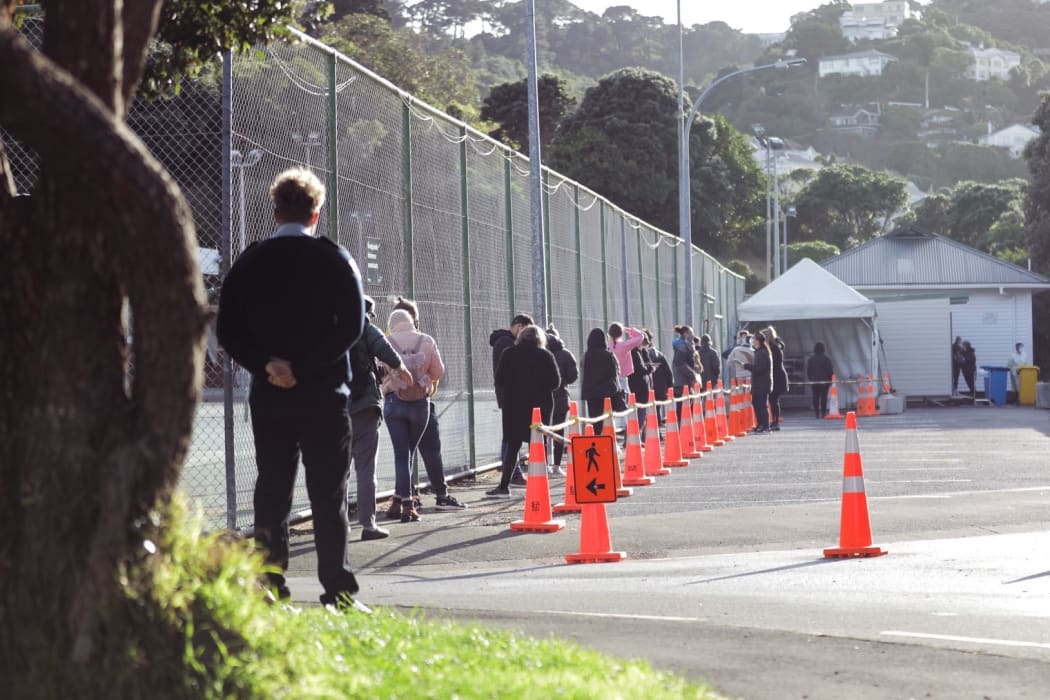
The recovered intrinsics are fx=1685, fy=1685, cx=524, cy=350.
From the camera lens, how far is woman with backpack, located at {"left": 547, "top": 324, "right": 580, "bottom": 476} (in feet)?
61.0

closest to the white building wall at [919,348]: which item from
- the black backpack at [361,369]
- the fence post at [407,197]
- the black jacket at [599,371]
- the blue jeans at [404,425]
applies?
the black jacket at [599,371]

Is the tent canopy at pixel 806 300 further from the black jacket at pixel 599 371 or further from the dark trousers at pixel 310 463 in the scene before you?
the dark trousers at pixel 310 463

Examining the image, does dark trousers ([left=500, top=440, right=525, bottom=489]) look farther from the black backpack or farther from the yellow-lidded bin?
the yellow-lidded bin

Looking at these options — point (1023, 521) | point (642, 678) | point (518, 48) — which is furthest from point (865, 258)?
point (518, 48)

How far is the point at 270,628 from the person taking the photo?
15.6 ft

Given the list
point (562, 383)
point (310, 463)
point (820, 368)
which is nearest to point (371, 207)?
point (562, 383)

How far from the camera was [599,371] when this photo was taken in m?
19.8

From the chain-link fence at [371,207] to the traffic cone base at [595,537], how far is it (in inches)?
92.1

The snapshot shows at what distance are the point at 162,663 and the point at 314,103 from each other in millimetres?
9323

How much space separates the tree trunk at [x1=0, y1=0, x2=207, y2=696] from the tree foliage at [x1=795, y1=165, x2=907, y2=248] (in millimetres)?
116088

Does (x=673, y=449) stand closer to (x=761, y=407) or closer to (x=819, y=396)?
(x=761, y=407)

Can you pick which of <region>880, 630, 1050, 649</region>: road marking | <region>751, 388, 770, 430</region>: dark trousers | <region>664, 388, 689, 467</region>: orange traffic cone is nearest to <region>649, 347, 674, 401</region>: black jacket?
<region>751, 388, 770, 430</region>: dark trousers

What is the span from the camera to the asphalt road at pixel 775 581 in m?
7.00

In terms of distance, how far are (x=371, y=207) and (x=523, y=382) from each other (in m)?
2.59
